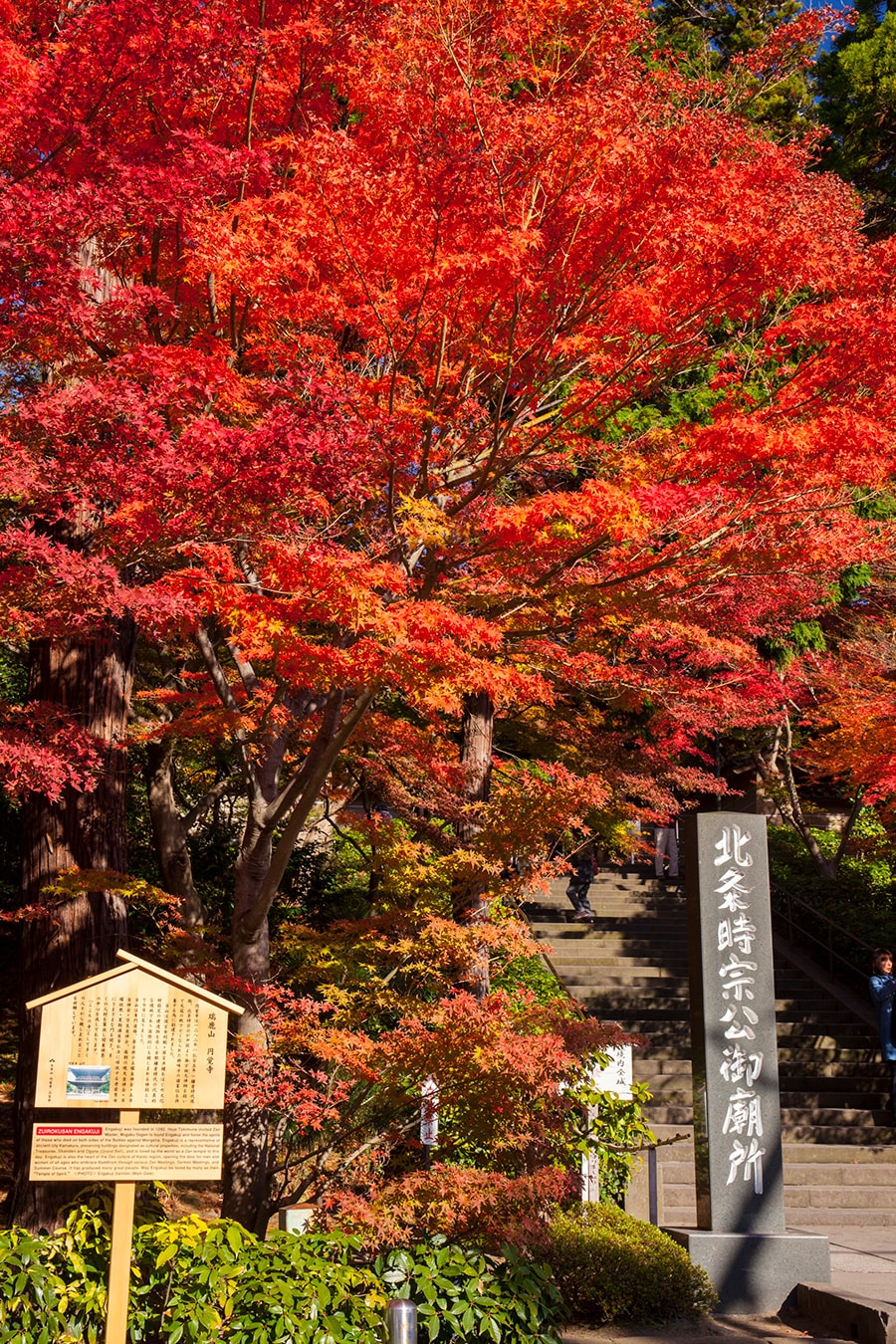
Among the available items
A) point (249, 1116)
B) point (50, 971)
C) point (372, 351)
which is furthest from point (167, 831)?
point (372, 351)

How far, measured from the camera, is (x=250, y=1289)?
5438mm

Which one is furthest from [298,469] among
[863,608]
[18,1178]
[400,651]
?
[863,608]

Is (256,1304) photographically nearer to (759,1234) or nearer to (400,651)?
(400,651)

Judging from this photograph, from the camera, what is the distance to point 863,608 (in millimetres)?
20688

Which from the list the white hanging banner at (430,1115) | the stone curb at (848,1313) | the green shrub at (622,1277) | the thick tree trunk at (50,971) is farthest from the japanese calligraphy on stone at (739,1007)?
the thick tree trunk at (50,971)

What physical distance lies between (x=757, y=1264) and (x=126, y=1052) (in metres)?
5.17

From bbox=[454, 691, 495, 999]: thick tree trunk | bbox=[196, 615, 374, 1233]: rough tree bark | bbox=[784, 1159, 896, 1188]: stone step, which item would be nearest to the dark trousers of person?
bbox=[454, 691, 495, 999]: thick tree trunk

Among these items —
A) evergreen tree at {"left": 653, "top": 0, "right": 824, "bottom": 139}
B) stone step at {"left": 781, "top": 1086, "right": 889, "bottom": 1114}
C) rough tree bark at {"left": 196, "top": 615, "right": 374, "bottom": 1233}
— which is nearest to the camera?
rough tree bark at {"left": 196, "top": 615, "right": 374, "bottom": 1233}

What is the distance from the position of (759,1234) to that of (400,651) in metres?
5.01

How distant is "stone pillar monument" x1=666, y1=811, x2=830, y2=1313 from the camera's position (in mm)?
7840

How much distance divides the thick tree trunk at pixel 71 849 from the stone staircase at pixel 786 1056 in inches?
146

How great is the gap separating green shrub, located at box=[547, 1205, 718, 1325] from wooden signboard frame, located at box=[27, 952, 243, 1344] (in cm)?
304

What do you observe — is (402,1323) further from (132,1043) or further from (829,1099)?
(829,1099)

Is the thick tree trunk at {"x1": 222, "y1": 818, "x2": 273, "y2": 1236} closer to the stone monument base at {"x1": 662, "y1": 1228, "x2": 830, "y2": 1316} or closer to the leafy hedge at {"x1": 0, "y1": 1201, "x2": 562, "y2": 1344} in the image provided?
the leafy hedge at {"x1": 0, "y1": 1201, "x2": 562, "y2": 1344}
